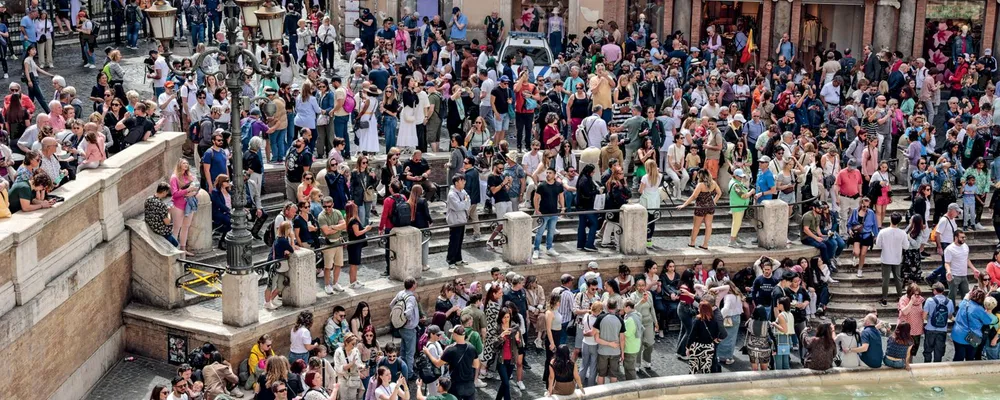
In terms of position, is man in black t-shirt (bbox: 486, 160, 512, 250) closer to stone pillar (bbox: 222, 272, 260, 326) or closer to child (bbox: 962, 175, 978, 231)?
stone pillar (bbox: 222, 272, 260, 326)

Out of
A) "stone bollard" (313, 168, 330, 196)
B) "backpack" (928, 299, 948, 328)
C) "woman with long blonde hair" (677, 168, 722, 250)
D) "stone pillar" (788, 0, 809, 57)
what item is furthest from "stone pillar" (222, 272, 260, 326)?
"stone pillar" (788, 0, 809, 57)

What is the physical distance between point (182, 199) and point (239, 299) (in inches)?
91.7

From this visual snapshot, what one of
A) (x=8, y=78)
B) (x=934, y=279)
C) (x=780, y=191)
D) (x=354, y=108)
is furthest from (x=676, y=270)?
(x=8, y=78)

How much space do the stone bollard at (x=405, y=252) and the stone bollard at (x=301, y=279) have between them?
159 centimetres

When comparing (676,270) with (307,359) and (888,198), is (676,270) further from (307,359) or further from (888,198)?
(307,359)

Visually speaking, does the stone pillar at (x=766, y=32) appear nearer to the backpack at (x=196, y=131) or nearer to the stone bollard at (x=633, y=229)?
the stone bollard at (x=633, y=229)

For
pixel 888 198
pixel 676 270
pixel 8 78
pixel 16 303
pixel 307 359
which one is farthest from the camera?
pixel 8 78

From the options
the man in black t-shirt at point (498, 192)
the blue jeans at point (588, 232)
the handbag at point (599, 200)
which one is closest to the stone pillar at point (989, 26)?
the handbag at point (599, 200)

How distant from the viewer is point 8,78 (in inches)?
1268

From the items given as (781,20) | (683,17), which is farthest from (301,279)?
(781,20)

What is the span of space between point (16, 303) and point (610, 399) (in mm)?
7485

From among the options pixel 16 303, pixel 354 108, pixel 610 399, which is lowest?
pixel 610 399

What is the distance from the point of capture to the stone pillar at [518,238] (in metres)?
24.0

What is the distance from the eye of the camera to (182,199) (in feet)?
73.7
